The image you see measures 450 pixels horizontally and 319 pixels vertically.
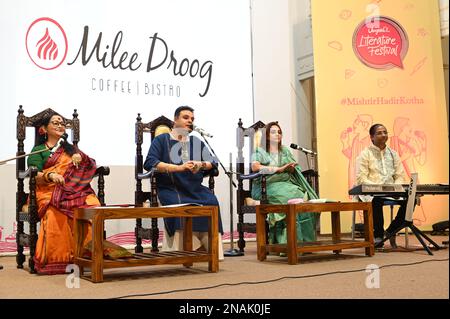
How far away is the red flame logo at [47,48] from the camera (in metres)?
4.38

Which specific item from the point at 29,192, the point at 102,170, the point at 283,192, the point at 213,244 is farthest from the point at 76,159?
the point at 283,192

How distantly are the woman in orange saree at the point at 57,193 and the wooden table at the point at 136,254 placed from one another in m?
0.17

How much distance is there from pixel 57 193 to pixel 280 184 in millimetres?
1669

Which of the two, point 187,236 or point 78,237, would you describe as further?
point 187,236

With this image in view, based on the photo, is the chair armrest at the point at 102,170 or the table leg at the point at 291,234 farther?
the chair armrest at the point at 102,170

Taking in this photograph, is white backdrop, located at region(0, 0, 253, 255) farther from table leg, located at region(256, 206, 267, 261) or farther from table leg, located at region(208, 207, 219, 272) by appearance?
table leg, located at region(208, 207, 219, 272)

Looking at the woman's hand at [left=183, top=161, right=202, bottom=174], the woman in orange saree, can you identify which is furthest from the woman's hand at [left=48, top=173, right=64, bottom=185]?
the woman's hand at [left=183, top=161, right=202, bottom=174]

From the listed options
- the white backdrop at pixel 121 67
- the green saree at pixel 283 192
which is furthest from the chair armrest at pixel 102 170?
the green saree at pixel 283 192

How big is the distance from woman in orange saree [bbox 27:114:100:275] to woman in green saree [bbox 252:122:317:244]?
129 centimetres

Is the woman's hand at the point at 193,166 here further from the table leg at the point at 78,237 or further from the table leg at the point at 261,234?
the table leg at the point at 78,237

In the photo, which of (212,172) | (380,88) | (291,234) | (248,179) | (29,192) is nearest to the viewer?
(291,234)

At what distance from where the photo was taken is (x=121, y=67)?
15.4 feet

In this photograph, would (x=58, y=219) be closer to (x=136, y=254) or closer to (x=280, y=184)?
(x=136, y=254)

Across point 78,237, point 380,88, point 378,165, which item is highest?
point 380,88
